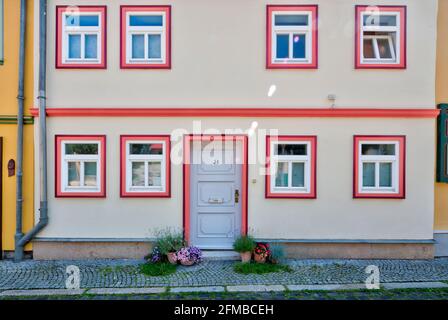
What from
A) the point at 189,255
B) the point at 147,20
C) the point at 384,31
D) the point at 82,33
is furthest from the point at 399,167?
the point at 82,33

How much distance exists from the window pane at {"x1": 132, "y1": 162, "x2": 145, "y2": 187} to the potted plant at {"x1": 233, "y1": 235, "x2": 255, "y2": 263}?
2.36 meters

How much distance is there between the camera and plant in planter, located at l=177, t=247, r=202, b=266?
5.86 metres

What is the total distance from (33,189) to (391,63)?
321 inches

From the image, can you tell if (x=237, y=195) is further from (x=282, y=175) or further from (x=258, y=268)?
(x=258, y=268)

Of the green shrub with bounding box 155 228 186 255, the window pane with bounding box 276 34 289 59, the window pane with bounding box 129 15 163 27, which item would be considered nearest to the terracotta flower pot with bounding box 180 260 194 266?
the green shrub with bounding box 155 228 186 255

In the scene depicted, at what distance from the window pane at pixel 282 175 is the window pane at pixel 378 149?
5.60 feet

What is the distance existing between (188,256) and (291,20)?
542 centimetres

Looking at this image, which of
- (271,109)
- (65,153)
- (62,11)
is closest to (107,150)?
(65,153)

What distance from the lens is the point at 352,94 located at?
6.28m

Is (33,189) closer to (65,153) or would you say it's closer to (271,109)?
(65,153)

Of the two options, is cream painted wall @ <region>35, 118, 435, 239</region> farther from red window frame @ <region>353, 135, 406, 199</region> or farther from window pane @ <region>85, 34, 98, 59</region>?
window pane @ <region>85, 34, 98, 59</region>

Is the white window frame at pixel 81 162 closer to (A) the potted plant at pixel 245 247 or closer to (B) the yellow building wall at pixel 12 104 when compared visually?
(B) the yellow building wall at pixel 12 104

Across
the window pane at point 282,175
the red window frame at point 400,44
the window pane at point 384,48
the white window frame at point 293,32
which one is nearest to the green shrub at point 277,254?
the window pane at point 282,175

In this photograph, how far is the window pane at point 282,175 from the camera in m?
6.34
